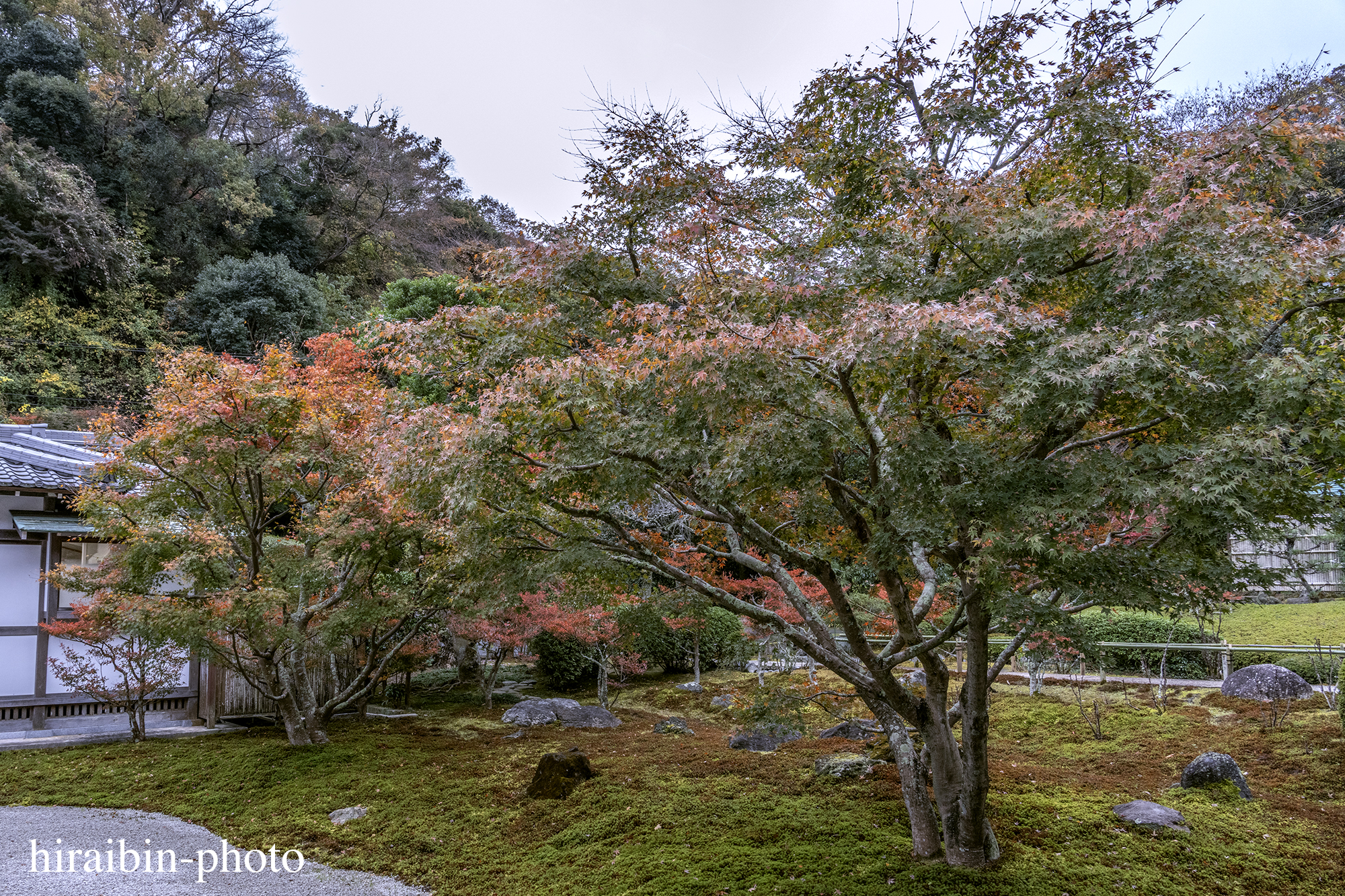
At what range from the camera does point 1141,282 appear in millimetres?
3514

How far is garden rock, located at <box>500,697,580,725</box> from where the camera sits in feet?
32.5

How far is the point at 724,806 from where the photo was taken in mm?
6227

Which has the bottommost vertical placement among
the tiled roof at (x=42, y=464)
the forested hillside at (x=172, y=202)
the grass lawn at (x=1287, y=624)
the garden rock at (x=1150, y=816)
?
the garden rock at (x=1150, y=816)

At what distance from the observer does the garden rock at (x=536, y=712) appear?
9.91 metres

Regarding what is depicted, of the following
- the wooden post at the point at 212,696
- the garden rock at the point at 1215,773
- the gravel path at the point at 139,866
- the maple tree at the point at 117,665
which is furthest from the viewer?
the wooden post at the point at 212,696

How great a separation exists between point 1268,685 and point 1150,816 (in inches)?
195

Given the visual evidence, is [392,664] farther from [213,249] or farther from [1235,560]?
[213,249]

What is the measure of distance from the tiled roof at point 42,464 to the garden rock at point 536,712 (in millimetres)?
5810

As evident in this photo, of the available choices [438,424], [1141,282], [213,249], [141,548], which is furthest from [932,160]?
[213,249]

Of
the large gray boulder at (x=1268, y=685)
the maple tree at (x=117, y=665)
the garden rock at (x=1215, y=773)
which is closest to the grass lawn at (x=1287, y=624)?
the large gray boulder at (x=1268, y=685)

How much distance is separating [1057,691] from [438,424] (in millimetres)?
9701

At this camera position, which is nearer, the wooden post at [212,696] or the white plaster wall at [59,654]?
the white plaster wall at [59,654]

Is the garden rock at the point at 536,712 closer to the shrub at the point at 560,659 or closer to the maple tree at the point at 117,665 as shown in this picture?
the shrub at the point at 560,659

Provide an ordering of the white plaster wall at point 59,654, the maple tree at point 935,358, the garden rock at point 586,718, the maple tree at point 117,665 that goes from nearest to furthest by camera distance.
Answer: the maple tree at point 935,358
the maple tree at point 117,665
the white plaster wall at point 59,654
the garden rock at point 586,718
